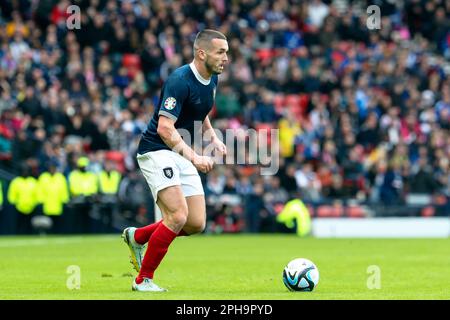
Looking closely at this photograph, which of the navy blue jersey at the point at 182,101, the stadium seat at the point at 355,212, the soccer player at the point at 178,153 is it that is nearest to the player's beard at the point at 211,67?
the soccer player at the point at 178,153

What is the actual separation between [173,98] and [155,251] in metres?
1.43

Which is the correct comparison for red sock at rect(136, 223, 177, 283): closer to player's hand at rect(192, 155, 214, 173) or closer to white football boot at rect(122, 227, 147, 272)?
player's hand at rect(192, 155, 214, 173)

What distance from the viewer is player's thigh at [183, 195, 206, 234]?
11023 millimetres

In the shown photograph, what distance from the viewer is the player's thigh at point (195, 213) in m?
11.0

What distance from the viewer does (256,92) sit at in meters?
28.3

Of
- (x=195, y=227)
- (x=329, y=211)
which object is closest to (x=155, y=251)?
(x=195, y=227)

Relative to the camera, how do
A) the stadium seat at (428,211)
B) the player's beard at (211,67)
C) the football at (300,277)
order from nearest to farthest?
the football at (300,277), the player's beard at (211,67), the stadium seat at (428,211)

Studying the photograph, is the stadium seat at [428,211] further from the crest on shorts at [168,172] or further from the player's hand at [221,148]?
the crest on shorts at [168,172]

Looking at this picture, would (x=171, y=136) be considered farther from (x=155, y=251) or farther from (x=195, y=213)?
(x=155, y=251)

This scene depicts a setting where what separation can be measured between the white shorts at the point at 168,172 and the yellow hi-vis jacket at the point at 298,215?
13960 millimetres

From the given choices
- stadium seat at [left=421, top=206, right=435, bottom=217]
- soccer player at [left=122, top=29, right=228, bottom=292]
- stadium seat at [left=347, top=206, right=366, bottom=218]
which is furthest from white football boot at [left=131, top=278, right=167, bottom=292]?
stadium seat at [left=421, top=206, right=435, bottom=217]

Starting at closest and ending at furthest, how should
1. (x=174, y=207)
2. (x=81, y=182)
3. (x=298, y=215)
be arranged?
(x=174, y=207) → (x=81, y=182) → (x=298, y=215)

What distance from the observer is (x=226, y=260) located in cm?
1641
